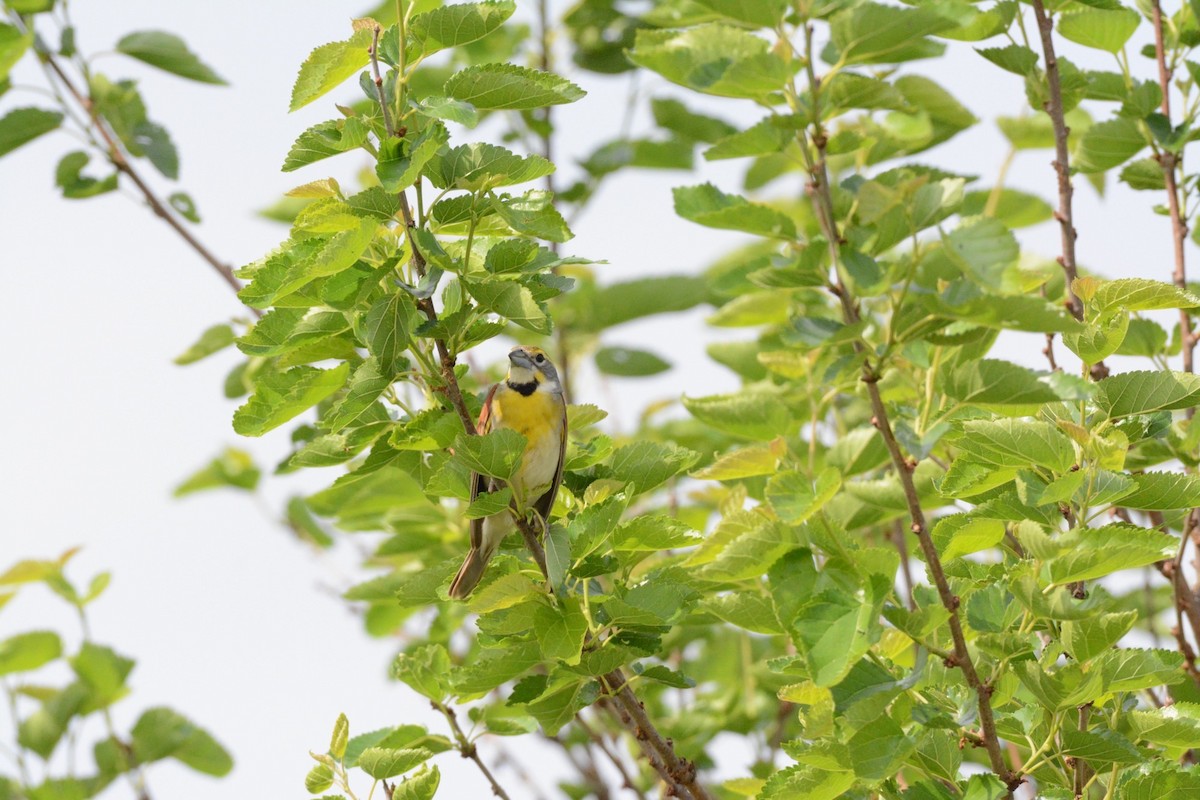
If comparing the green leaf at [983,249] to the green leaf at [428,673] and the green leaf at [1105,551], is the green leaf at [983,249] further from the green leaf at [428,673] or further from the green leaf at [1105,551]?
the green leaf at [428,673]

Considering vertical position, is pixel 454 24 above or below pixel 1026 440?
above

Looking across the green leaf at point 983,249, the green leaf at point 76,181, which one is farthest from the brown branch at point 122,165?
the green leaf at point 983,249

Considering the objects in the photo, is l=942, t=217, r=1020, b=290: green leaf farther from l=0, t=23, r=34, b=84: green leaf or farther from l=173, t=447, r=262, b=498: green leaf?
l=173, t=447, r=262, b=498: green leaf

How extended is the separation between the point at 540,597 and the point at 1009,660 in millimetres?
1012

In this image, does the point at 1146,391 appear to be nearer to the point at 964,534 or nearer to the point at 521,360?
the point at 964,534

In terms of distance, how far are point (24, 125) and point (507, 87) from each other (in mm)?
2979

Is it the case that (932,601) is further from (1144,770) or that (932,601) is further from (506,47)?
(506,47)

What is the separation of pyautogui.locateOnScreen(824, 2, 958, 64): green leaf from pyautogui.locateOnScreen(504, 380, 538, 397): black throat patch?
2346mm

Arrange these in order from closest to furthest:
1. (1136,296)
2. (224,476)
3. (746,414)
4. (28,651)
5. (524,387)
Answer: (1136,296), (746,414), (524,387), (28,651), (224,476)

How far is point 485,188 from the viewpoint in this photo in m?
2.85

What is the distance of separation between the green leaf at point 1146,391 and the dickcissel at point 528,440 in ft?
4.36

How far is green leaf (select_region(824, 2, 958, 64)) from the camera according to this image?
2.54m

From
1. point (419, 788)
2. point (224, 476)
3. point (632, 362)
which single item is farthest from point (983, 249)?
point (224, 476)

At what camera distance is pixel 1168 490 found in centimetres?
284
